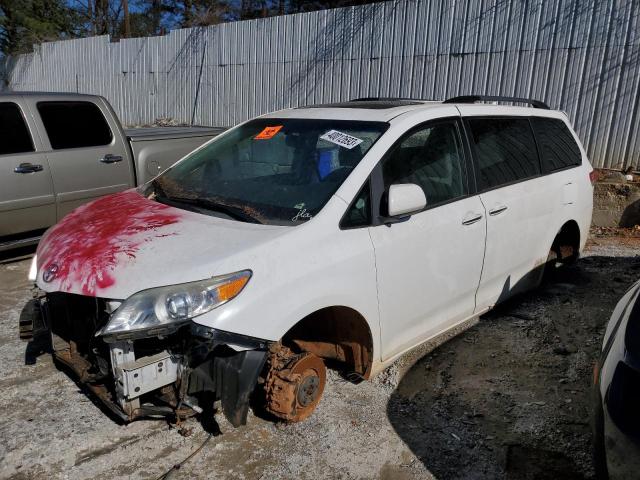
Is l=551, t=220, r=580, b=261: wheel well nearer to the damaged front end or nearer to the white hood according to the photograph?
the white hood

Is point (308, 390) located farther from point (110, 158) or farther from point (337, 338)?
point (110, 158)

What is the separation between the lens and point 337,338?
10.9 feet

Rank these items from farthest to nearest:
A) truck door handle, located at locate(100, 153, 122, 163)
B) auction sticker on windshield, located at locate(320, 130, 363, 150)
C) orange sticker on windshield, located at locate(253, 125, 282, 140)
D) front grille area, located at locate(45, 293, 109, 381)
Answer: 1. truck door handle, located at locate(100, 153, 122, 163)
2. orange sticker on windshield, located at locate(253, 125, 282, 140)
3. auction sticker on windshield, located at locate(320, 130, 363, 150)
4. front grille area, located at locate(45, 293, 109, 381)

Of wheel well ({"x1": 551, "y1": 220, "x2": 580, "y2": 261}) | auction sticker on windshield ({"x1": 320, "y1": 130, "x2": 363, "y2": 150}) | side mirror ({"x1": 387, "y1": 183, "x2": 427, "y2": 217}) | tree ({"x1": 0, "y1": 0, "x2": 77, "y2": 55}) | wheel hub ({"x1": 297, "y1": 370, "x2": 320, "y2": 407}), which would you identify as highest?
tree ({"x1": 0, "y1": 0, "x2": 77, "y2": 55})

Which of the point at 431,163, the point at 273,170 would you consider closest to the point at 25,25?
the point at 273,170

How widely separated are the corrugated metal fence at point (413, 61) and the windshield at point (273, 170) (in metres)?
6.07

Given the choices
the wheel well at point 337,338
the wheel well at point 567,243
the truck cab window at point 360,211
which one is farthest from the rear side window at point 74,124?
the wheel well at point 567,243

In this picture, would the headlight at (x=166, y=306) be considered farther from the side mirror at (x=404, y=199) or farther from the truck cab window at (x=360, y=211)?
the side mirror at (x=404, y=199)

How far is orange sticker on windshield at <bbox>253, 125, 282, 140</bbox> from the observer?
380cm

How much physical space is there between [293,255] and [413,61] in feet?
25.8

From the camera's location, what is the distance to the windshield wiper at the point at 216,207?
3.07m

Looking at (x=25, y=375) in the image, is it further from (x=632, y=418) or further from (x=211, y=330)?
(x=632, y=418)

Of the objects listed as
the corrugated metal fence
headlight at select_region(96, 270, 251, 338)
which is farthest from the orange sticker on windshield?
the corrugated metal fence

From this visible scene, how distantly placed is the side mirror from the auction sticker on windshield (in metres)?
0.42
